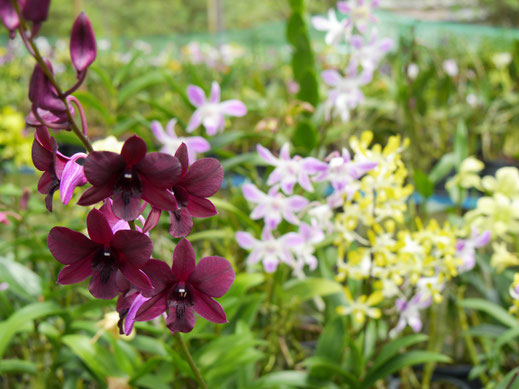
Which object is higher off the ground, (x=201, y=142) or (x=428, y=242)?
(x=201, y=142)

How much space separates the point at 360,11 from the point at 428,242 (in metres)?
0.45

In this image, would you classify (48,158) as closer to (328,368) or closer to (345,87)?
(328,368)

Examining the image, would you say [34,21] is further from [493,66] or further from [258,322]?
[493,66]

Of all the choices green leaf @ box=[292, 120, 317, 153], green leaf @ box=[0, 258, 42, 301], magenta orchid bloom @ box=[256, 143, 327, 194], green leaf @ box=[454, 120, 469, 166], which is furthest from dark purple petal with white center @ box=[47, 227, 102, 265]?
green leaf @ box=[454, 120, 469, 166]

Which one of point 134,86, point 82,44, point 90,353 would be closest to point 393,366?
point 90,353

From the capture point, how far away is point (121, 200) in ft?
1.16

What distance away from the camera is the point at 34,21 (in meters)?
0.35

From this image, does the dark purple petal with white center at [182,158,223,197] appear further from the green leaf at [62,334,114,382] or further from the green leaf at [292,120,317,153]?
the green leaf at [292,120,317,153]

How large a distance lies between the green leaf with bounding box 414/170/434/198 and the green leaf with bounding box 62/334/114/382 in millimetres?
687

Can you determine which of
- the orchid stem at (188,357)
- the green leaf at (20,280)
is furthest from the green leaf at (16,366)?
the orchid stem at (188,357)

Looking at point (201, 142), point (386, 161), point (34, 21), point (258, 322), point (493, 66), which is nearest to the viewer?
point (34, 21)

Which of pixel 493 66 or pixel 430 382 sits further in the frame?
pixel 493 66

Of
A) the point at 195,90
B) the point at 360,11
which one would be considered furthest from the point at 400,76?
the point at 195,90

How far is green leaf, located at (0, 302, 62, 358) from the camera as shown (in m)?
0.73
